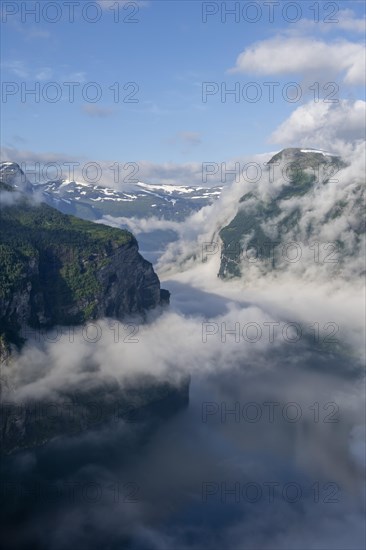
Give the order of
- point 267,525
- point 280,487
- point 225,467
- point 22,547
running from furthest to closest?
point 225,467
point 280,487
point 267,525
point 22,547

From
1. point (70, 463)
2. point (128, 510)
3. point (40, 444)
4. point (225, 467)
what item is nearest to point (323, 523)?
point (225, 467)

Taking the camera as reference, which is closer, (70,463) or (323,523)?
(323,523)

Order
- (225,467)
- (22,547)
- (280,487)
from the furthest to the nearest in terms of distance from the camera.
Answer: (225,467) < (280,487) < (22,547)

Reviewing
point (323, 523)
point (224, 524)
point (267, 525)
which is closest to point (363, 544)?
point (323, 523)

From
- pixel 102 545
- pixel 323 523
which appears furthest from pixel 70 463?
pixel 323 523

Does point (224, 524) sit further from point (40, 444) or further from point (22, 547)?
point (40, 444)

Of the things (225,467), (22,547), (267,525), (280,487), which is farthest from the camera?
(225,467)

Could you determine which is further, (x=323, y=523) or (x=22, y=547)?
(x=323, y=523)

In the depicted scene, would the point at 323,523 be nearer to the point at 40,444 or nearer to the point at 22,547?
the point at 22,547

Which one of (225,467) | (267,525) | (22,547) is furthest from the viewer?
(225,467)
